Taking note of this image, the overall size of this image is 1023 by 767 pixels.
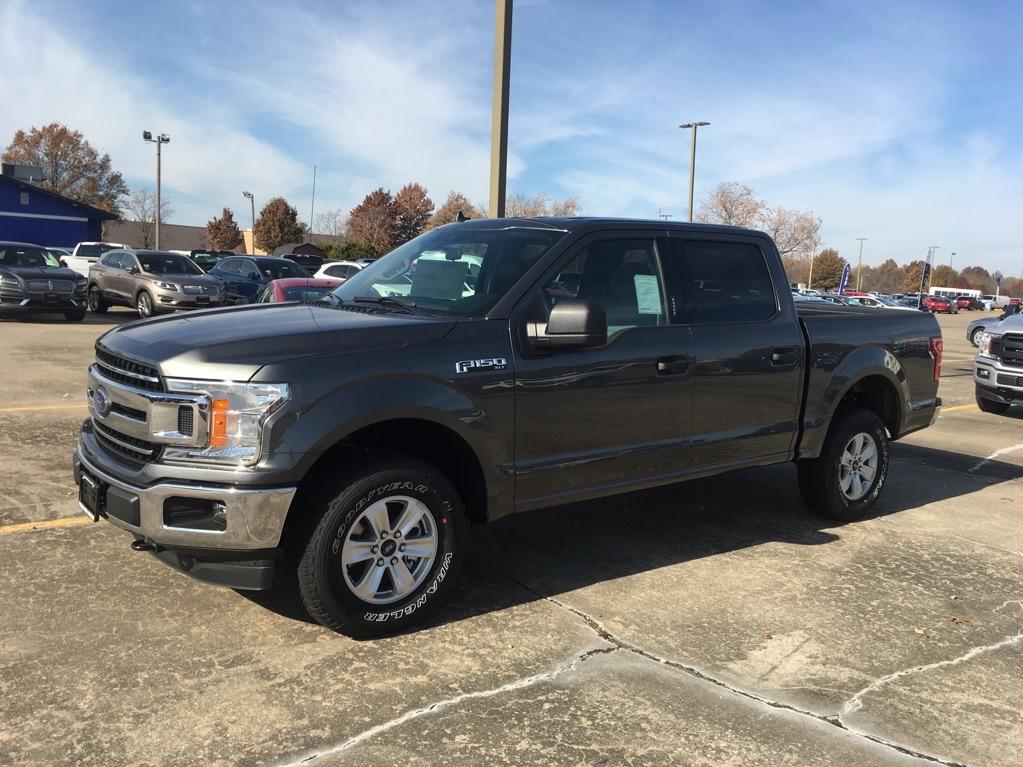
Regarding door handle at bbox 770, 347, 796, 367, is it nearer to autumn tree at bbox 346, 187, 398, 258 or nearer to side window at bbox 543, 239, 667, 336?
side window at bbox 543, 239, 667, 336

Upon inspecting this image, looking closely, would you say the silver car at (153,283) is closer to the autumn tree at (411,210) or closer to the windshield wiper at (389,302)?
the windshield wiper at (389,302)

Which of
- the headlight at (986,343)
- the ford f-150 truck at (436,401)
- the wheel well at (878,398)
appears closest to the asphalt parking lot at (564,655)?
the ford f-150 truck at (436,401)

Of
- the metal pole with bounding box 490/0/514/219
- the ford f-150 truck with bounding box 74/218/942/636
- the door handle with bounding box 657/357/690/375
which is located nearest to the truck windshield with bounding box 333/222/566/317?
the ford f-150 truck with bounding box 74/218/942/636

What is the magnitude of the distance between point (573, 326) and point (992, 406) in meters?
10.2

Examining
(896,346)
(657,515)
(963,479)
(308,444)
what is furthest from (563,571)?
(963,479)

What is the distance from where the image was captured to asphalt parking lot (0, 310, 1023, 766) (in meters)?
2.91

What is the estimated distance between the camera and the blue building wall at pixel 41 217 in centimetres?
3812

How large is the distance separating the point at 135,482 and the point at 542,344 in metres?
1.85

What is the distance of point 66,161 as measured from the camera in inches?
2817

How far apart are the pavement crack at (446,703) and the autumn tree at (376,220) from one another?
73.3 metres

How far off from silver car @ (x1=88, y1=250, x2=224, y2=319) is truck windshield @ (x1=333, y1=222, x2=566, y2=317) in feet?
49.3

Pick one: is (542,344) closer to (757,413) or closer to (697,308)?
(697,308)

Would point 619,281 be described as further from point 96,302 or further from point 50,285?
point 96,302

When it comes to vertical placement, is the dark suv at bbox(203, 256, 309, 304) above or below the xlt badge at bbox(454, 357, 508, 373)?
above
